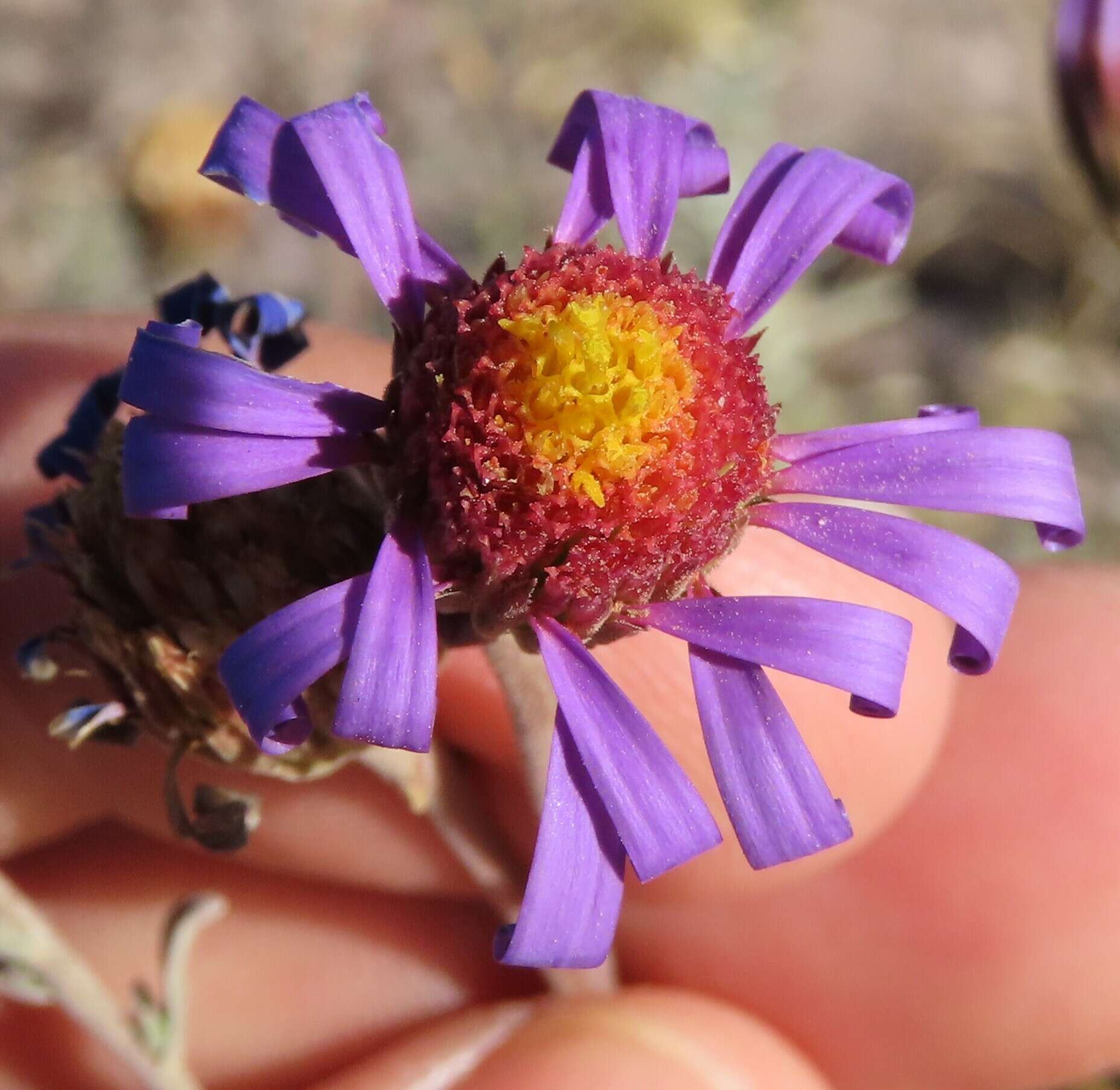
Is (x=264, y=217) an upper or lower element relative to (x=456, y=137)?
lower

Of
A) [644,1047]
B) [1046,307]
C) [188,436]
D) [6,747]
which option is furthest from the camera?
[1046,307]

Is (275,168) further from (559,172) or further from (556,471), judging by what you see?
(559,172)

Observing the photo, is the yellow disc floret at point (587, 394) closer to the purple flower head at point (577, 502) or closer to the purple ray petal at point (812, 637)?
the purple flower head at point (577, 502)

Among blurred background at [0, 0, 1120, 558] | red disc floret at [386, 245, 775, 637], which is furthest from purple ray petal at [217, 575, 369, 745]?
blurred background at [0, 0, 1120, 558]

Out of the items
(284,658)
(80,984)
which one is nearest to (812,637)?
(284,658)

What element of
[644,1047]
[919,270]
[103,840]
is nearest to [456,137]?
[919,270]

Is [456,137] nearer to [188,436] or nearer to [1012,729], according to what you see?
[1012,729]
